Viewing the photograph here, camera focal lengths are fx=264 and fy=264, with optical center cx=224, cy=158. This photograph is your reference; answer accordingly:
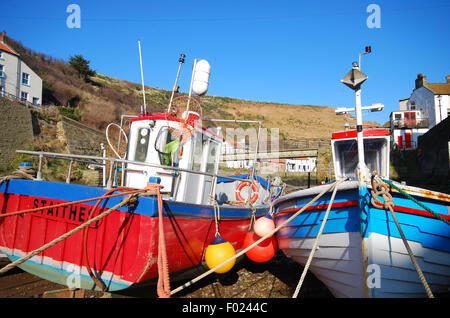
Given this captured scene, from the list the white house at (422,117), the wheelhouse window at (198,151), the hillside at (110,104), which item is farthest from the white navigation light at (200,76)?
the white house at (422,117)

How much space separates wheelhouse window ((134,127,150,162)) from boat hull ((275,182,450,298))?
3.15 m

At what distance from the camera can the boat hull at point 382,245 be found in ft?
11.0

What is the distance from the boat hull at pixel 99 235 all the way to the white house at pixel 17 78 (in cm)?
2438

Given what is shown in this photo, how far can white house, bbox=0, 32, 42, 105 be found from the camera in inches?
940

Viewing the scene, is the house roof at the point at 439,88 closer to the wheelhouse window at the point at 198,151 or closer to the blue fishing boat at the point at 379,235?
the blue fishing boat at the point at 379,235

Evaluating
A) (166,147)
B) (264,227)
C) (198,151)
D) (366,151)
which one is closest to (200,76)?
(198,151)

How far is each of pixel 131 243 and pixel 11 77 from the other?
2940cm

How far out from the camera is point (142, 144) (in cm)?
506

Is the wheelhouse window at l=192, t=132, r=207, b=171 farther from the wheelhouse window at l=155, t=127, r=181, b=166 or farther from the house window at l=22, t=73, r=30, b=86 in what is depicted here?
the house window at l=22, t=73, r=30, b=86

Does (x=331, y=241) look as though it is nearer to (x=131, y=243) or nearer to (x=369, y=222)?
(x=369, y=222)

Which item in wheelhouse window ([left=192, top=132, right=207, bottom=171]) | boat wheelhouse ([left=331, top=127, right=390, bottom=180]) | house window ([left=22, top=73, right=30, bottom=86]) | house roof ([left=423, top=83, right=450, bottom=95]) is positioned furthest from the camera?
house roof ([left=423, top=83, right=450, bottom=95])

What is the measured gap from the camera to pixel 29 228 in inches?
157

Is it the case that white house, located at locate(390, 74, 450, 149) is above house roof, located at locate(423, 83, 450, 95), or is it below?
below

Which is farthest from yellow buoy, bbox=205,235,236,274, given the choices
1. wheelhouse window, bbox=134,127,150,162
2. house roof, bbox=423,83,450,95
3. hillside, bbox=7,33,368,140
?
house roof, bbox=423,83,450,95
